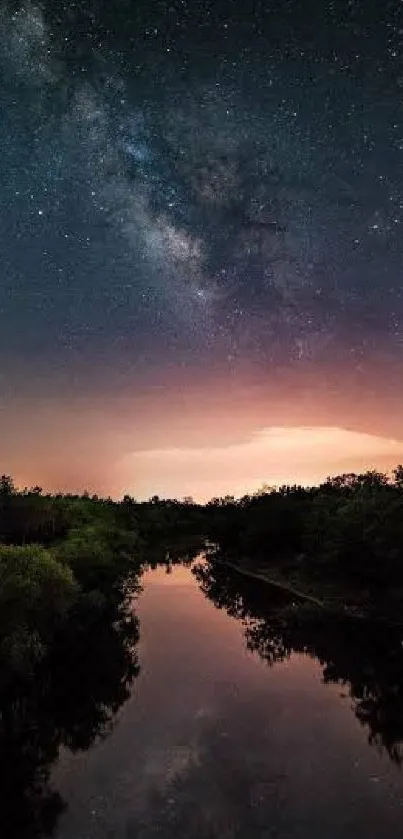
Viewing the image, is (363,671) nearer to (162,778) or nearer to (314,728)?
(314,728)

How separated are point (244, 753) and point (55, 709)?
7999mm

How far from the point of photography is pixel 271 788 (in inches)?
676

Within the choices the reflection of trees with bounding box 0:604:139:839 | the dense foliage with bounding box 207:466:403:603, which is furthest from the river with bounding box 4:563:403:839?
the dense foliage with bounding box 207:466:403:603

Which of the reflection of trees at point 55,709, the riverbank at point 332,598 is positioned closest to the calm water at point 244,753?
the reflection of trees at point 55,709

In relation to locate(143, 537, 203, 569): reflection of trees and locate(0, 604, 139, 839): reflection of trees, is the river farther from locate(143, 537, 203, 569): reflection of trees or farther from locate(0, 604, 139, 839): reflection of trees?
locate(143, 537, 203, 569): reflection of trees

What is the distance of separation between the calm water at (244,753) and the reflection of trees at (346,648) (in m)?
0.12

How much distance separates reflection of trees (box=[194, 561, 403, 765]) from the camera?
2291 cm

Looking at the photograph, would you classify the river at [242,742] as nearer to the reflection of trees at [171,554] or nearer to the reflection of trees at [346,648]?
the reflection of trees at [346,648]

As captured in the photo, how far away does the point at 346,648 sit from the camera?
103 ft

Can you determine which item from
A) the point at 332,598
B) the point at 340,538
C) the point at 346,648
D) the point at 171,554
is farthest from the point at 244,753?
the point at 171,554

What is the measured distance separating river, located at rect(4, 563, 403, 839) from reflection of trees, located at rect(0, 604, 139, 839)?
0.18 meters

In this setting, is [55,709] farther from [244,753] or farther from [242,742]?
[244,753]

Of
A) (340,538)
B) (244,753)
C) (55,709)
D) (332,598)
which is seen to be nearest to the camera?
(244,753)

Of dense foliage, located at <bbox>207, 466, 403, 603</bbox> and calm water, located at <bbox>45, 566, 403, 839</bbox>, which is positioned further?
dense foliage, located at <bbox>207, 466, 403, 603</bbox>
